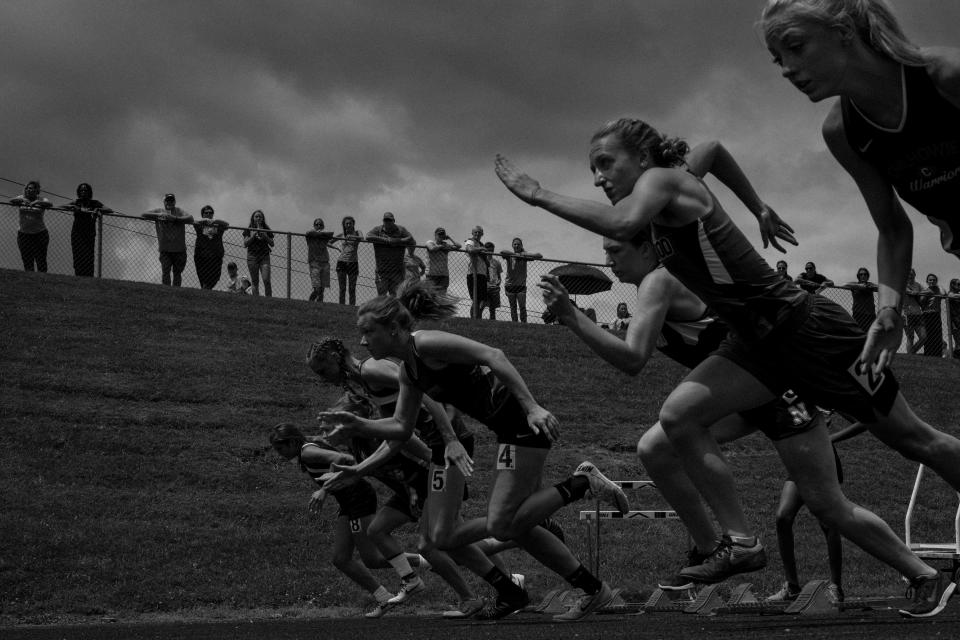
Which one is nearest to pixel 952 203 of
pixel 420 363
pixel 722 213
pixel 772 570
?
pixel 722 213

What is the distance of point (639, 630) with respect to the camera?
4.98 metres

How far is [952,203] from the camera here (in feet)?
11.2

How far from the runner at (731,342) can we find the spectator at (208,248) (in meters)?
14.9

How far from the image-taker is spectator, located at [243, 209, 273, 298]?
19.6 metres

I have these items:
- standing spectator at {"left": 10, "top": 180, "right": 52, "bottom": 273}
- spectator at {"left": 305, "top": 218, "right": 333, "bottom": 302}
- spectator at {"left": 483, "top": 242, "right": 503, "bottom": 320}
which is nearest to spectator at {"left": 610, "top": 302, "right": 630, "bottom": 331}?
spectator at {"left": 483, "top": 242, "right": 503, "bottom": 320}

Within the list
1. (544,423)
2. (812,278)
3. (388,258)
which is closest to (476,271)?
(388,258)

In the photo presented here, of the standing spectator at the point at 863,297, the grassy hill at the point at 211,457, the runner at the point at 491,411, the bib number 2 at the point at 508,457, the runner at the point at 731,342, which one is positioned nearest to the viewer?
the runner at the point at 731,342

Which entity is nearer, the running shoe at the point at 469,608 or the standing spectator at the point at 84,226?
the running shoe at the point at 469,608

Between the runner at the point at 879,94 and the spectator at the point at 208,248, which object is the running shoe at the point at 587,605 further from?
the spectator at the point at 208,248

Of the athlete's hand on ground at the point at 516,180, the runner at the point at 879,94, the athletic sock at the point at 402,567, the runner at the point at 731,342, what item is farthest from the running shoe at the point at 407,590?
the runner at the point at 879,94

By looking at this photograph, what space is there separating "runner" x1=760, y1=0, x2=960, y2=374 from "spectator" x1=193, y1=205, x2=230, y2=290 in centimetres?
1624

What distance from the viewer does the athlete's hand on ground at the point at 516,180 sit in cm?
407

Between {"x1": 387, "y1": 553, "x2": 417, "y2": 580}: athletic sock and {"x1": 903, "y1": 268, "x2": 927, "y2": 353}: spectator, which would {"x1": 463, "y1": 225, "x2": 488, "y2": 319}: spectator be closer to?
{"x1": 903, "y1": 268, "x2": 927, "y2": 353}: spectator

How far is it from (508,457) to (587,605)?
3.42 ft
